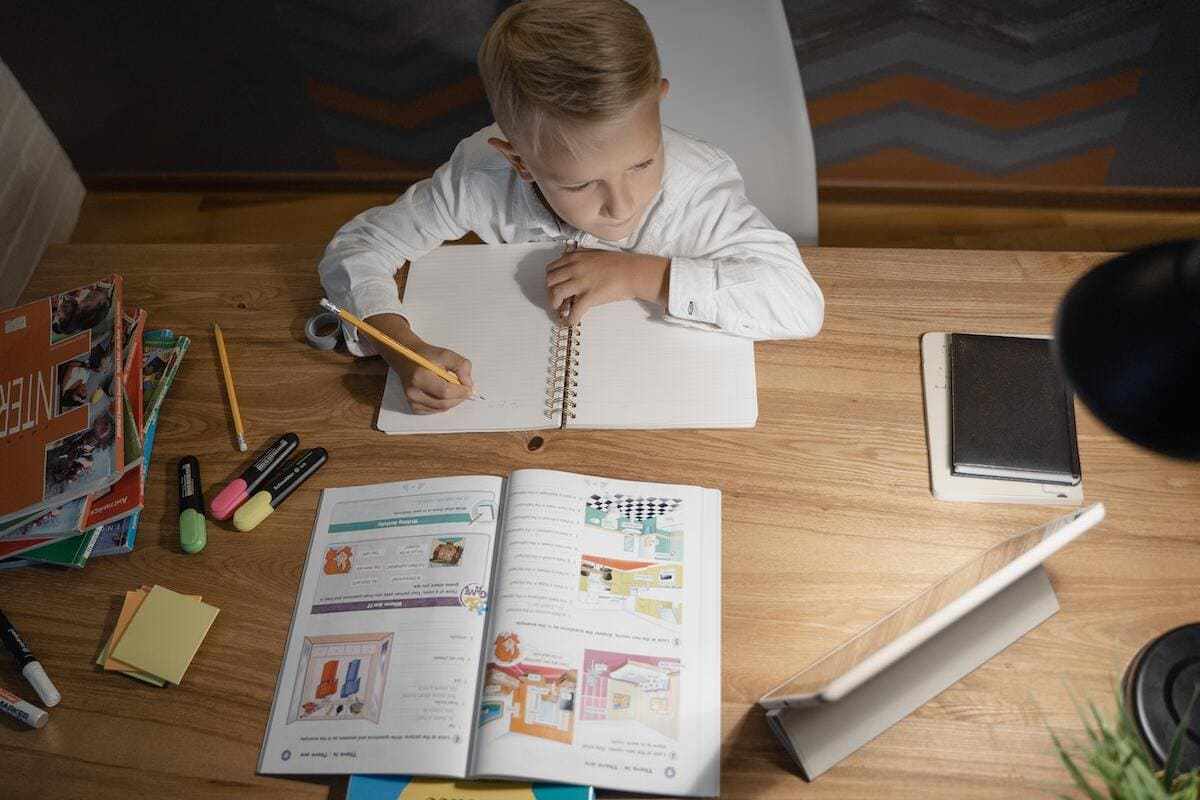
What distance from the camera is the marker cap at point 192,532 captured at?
94 centimetres

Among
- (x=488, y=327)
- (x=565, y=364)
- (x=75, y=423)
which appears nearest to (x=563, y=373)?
(x=565, y=364)

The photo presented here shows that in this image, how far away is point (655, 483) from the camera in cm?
95

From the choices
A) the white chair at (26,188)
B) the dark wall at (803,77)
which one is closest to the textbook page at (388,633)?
the dark wall at (803,77)

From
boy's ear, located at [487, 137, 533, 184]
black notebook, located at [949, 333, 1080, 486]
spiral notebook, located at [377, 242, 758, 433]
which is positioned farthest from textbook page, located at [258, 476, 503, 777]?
black notebook, located at [949, 333, 1080, 486]

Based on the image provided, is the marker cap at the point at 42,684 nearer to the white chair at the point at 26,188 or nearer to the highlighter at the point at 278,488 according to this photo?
the highlighter at the point at 278,488

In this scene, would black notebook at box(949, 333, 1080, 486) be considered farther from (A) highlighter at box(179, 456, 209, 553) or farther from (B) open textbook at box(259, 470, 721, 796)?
(A) highlighter at box(179, 456, 209, 553)

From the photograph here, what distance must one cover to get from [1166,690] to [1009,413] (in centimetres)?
30

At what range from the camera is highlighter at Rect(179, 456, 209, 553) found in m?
0.94

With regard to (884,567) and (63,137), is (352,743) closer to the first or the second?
(884,567)

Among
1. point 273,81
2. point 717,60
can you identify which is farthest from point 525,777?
point 273,81

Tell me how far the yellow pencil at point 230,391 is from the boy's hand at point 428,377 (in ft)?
0.61

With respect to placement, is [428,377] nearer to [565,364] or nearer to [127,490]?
[565,364]

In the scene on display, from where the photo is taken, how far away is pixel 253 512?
95cm

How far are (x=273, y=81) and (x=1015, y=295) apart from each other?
1.66 metres
